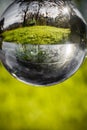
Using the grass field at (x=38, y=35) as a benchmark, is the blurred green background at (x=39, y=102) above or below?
below

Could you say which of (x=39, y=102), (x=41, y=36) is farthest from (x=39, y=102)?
(x=41, y=36)

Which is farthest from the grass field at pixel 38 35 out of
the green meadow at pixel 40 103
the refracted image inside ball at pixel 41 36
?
the green meadow at pixel 40 103

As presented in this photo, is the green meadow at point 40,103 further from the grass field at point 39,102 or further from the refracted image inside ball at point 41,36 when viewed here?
the refracted image inside ball at point 41,36

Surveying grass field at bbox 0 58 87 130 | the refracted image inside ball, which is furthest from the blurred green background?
the refracted image inside ball

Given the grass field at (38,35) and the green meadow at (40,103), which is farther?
the green meadow at (40,103)

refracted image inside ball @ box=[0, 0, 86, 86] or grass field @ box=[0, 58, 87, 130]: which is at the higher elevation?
refracted image inside ball @ box=[0, 0, 86, 86]

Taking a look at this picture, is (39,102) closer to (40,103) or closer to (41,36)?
(40,103)

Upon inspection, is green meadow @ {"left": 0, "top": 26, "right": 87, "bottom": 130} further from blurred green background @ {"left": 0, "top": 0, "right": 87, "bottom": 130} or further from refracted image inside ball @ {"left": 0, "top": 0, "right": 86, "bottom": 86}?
refracted image inside ball @ {"left": 0, "top": 0, "right": 86, "bottom": 86}
